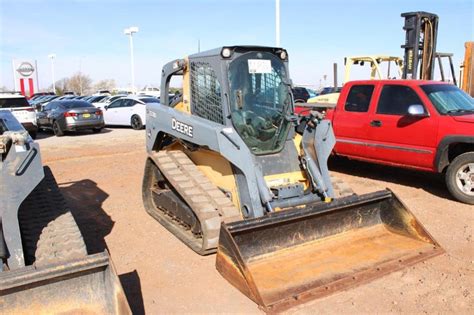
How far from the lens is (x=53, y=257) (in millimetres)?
3545

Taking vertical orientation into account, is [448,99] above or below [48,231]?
above

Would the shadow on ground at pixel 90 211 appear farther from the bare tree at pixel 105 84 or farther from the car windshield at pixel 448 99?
the bare tree at pixel 105 84

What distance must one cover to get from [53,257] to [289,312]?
200 centimetres

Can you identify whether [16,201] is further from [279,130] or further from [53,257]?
[279,130]

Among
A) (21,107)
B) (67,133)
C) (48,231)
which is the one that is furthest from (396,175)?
(67,133)

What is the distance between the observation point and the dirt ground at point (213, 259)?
13.1ft

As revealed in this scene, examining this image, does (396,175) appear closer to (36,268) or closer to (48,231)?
(48,231)

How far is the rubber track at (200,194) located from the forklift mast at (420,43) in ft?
22.6

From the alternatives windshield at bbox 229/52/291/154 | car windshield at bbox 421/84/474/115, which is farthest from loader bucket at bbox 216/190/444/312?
car windshield at bbox 421/84/474/115

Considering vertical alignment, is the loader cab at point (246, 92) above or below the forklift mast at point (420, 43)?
below

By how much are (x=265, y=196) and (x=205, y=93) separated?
158cm

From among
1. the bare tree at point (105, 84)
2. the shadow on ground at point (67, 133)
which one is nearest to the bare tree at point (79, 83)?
the bare tree at point (105, 84)

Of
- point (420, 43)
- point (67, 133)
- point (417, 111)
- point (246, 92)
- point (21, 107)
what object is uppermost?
point (420, 43)

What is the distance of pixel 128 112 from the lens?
19.6 meters
